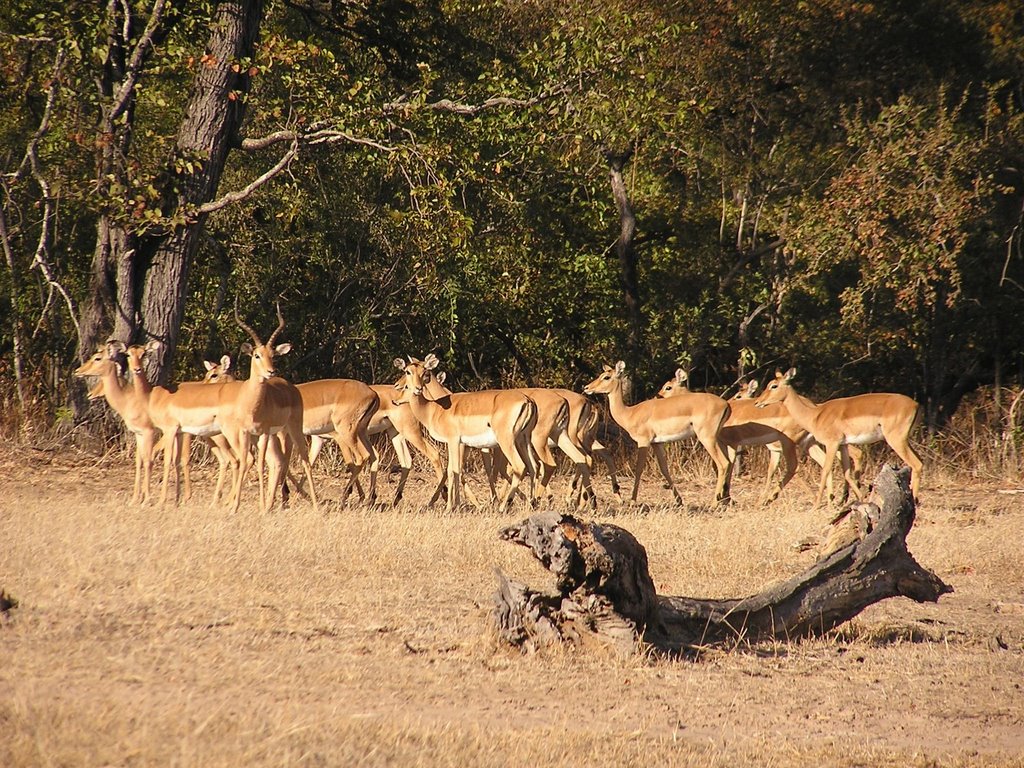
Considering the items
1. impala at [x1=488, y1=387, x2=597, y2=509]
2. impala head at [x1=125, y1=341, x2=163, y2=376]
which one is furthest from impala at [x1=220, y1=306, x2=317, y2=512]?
impala at [x1=488, y1=387, x2=597, y2=509]

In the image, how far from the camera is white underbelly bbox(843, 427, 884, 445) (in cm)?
1412

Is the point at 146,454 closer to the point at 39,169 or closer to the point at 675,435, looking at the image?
the point at 39,169

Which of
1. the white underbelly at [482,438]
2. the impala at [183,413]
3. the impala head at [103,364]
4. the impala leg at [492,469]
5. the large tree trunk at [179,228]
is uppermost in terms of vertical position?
the large tree trunk at [179,228]

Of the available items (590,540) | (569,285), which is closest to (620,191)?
(569,285)

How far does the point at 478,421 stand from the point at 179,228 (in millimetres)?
4341

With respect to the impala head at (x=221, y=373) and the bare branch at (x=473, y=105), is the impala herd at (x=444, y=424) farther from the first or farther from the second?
the bare branch at (x=473, y=105)

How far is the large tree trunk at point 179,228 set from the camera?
1477 cm

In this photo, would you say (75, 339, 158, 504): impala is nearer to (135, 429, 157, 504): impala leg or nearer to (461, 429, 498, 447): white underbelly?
(135, 429, 157, 504): impala leg

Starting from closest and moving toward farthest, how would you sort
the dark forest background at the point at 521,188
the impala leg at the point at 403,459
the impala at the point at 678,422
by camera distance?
1. the impala leg at the point at 403,459
2. the dark forest background at the point at 521,188
3. the impala at the point at 678,422

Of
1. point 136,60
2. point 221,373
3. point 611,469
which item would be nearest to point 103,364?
point 221,373

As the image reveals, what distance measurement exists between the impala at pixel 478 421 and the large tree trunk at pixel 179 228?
3.20 metres

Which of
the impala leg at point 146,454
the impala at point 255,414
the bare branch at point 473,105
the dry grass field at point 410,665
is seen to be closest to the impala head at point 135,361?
the impala leg at point 146,454

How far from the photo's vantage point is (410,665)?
21.4 ft

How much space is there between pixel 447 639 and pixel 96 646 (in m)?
1.80
